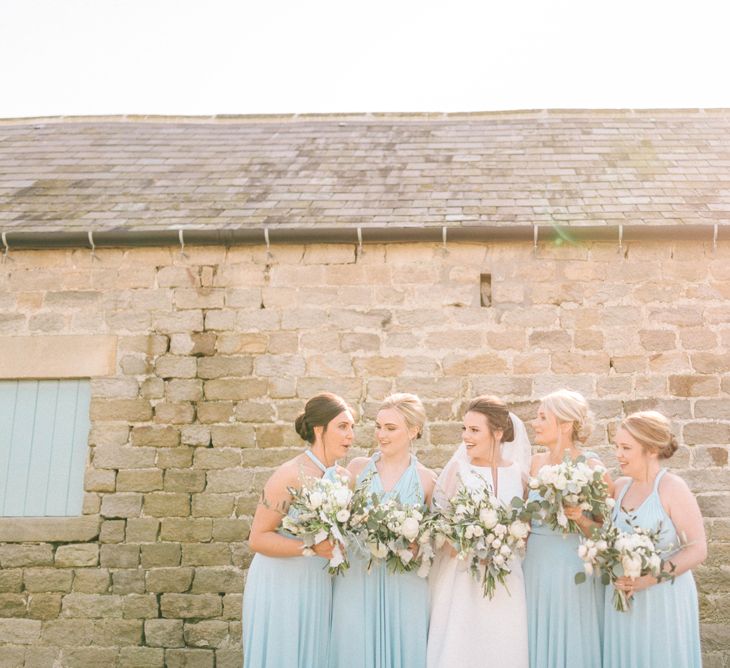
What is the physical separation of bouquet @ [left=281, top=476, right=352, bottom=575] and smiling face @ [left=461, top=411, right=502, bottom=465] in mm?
850

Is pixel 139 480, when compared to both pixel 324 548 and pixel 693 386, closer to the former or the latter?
pixel 324 548

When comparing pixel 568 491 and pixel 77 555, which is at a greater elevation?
pixel 568 491

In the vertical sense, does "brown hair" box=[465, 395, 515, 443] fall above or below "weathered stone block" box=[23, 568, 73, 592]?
above

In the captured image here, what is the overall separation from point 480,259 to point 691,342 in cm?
191

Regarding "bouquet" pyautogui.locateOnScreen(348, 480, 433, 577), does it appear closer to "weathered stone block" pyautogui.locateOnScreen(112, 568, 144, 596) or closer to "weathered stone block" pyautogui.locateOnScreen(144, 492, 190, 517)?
"weathered stone block" pyautogui.locateOnScreen(144, 492, 190, 517)

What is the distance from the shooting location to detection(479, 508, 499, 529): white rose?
11.3ft

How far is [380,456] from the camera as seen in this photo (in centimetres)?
405

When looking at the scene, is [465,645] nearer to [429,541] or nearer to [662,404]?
[429,541]

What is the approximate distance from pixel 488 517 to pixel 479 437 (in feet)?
1.84

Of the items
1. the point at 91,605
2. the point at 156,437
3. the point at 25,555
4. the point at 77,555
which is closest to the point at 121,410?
the point at 156,437

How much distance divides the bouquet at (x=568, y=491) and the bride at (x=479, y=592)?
0.30 metres

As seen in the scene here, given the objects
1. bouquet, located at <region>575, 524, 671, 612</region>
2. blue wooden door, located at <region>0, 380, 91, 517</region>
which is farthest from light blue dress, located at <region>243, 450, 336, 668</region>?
blue wooden door, located at <region>0, 380, 91, 517</region>

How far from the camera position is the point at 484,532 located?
347 cm

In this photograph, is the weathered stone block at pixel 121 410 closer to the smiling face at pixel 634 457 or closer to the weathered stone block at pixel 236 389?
the weathered stone block at pixel 236 389
